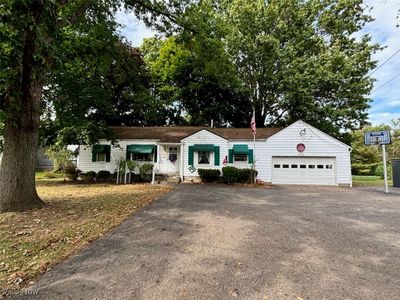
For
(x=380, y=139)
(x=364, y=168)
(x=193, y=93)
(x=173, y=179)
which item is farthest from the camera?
(x=364, y=168)

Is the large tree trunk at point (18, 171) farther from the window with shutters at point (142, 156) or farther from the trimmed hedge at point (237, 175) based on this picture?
the window with shutters at point (142, 156)

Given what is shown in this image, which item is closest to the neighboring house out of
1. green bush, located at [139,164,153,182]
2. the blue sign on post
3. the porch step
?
the porch step

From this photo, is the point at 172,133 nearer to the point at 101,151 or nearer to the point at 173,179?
the point at 173,179

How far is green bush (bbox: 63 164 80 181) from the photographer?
15.6 m

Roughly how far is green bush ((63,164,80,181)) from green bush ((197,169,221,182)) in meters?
8.33

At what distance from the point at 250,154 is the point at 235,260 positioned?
12905 millimetres

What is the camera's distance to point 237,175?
14227 millimetres

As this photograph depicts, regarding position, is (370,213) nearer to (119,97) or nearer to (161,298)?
(161,298)

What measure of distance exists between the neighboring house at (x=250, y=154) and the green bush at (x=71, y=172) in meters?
0.89

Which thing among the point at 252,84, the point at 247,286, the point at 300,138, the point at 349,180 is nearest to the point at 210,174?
the point at 300,138

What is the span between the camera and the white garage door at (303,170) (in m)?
15.6

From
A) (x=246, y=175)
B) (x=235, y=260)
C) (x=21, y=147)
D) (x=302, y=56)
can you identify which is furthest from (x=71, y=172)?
(x=302, y=56)

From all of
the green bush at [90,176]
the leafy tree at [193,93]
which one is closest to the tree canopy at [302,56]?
the leafy tree at [193,93]

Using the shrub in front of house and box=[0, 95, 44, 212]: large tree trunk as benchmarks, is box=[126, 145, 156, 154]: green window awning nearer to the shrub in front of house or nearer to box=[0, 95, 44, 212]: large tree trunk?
the shrub in front of house
